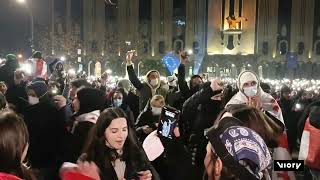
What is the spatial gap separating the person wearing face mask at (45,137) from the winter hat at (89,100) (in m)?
Answer: 0.65

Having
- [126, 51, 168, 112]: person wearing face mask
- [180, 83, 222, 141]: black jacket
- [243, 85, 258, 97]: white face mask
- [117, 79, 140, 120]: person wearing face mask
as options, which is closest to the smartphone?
[243, 85, 258, 97]: white face mask

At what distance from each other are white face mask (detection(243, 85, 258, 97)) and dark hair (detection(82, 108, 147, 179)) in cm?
188

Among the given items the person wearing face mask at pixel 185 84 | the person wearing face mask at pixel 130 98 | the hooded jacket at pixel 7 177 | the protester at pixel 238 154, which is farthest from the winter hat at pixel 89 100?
the person wearing face mask at pixel 130 98

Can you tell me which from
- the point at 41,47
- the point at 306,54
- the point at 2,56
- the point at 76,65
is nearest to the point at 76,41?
the point at 76,65

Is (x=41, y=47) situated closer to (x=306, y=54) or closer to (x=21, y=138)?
(x=306, y=54)

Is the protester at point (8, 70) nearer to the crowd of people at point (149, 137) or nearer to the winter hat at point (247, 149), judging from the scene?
the crowd of people at point (149, 137)

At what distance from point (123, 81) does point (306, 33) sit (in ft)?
148

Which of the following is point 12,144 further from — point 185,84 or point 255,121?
point 185,84

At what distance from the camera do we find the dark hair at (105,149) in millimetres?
3225

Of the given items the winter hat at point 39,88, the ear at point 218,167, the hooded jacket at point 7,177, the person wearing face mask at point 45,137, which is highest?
the winter hat at point 39,88

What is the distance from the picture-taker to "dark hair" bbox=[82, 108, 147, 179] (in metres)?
3.22

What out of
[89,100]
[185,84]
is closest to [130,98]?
[185,84]

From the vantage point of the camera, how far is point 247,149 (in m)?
2.06

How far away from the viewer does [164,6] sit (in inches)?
2074
